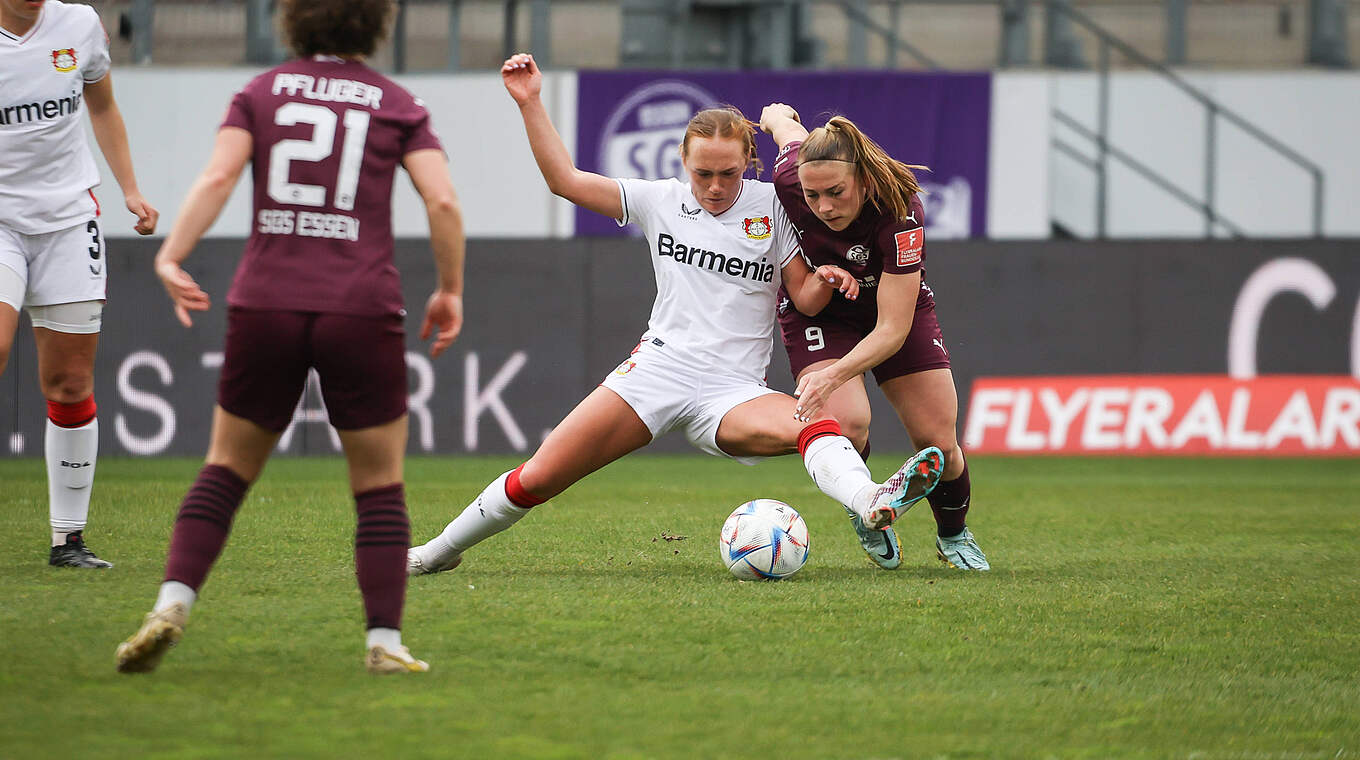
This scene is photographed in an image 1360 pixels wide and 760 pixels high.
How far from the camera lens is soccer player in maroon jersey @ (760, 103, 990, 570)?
18.2ft

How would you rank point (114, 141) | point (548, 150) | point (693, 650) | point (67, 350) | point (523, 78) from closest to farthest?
1. point (693, 650)
2. point (523, 78)
3. point (548, 150)
4. point (67, 350)
5. point (114, 141)

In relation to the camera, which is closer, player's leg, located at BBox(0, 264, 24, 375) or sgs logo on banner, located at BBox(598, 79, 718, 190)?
player's leg, located at BBox(0, 264, 24, 375)

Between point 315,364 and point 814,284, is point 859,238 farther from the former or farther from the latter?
point 315,364

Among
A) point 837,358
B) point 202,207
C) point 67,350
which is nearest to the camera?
point 202,207

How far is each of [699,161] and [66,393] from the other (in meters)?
2.39

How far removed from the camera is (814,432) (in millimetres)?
5633

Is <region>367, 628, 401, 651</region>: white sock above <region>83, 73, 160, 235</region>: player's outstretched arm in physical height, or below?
below

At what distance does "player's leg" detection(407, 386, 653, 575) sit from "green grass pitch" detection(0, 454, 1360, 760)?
0.49 ft

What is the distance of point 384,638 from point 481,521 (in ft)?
5.21

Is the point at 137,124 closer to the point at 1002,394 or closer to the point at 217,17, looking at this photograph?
the point at 217,17

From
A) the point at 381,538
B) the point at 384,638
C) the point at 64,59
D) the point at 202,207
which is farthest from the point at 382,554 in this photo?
the point at 64,59

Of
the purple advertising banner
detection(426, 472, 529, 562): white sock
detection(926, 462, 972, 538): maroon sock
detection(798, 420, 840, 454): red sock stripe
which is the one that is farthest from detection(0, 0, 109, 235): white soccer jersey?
the purple advertising banner

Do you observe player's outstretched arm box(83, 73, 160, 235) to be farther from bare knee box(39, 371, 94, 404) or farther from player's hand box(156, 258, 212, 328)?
player's hand box(156, 258, 212, 328)

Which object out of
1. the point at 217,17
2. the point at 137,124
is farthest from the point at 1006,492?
the point at 217,17
